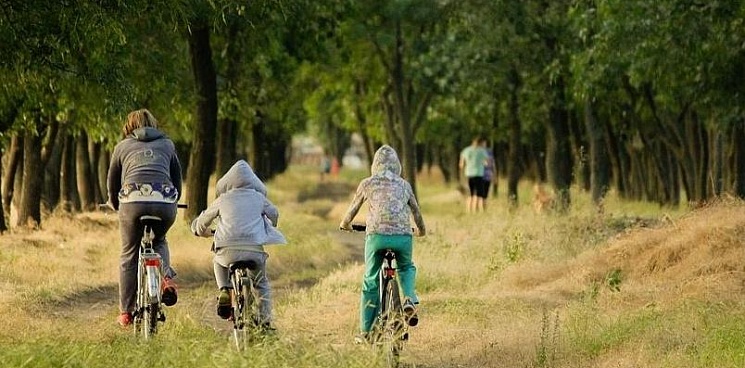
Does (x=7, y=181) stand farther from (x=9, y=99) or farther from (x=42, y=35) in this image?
(x=42, y=35)

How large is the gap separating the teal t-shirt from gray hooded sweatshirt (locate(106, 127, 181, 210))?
1978 centimetres

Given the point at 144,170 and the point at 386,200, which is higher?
the point at 144,170

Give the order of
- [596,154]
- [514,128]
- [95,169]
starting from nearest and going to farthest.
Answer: [596,154], [95,169], [514,128]

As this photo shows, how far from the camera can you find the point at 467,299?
1573cm

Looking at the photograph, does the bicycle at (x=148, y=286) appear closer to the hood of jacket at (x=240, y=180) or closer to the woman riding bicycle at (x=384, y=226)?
the hood of jacket at (x=240, y=180)

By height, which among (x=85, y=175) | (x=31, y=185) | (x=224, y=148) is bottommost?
(x=31, y=185)

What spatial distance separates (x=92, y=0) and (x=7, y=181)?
1528 centimetres

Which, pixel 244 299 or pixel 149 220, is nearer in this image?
pixel 244 299

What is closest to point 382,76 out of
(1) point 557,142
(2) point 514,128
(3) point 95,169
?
(2) point 514,128

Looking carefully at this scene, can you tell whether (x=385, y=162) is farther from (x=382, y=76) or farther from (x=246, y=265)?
(x=382, y=76)

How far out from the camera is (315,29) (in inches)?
1127

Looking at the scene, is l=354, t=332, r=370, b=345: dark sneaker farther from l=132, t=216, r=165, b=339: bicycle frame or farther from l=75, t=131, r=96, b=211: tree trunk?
l=75, t=131, r=96, b=211: tree trunk

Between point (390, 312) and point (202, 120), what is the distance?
569 inches

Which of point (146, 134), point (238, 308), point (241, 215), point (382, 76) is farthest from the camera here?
point (382, 76)
